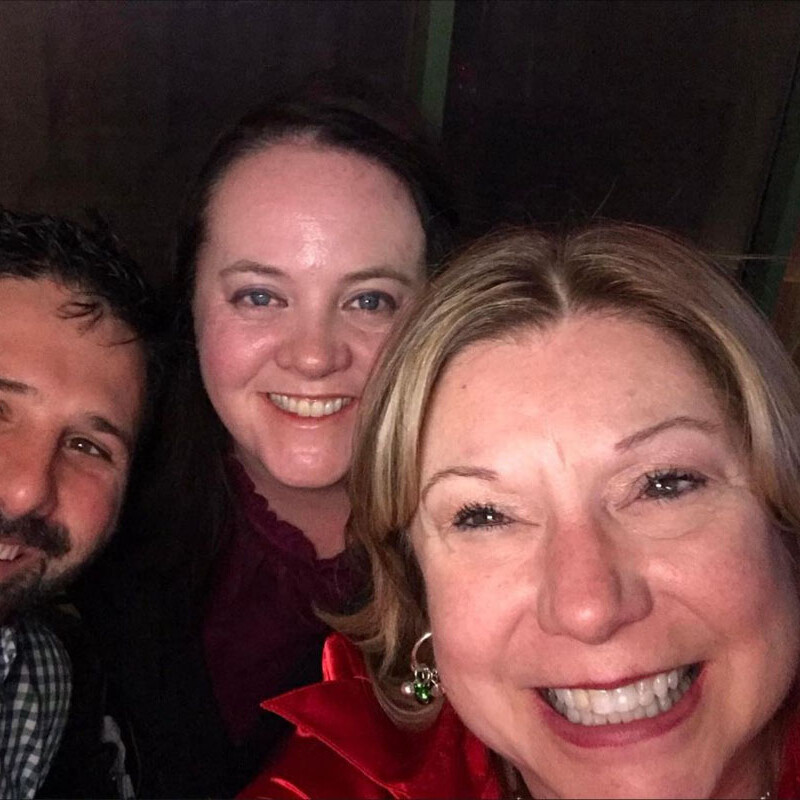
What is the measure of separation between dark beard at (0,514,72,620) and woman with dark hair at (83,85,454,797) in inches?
8.3

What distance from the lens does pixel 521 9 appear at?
183cm

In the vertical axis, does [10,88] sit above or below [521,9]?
below

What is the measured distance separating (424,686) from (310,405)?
49 centimetres

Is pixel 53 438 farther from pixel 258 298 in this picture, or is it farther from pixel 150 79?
pixel 150 79

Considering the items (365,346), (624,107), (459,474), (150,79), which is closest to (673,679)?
(459,474)

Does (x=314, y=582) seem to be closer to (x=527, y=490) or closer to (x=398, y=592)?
(x=398, y=592)

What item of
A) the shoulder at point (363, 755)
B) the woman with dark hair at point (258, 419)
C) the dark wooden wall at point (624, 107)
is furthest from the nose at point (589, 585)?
the dark wooden wall at point (624, 107)

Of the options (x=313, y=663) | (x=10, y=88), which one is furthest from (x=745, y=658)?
(x=10, y=88)

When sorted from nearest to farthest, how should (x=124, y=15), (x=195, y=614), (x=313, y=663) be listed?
1. (x=313, y=663)
2. (x=195, y=614)
3. (x=124, y=15)

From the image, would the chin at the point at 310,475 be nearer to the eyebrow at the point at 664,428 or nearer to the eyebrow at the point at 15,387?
the eyebrow at the point at 15,387

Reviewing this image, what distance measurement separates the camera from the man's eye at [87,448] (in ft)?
4.17

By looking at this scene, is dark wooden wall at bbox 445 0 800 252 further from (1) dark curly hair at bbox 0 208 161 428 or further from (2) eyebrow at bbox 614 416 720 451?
(2) eyebrow at bbox 614 416 720 451

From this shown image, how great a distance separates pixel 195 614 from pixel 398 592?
0.55 metres

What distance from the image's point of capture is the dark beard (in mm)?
1187
